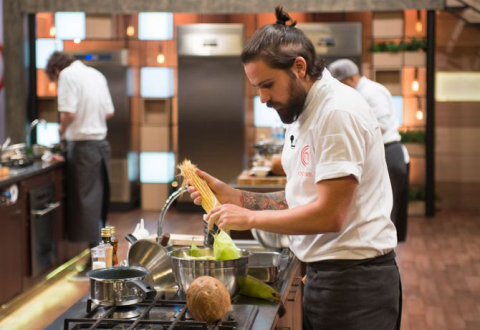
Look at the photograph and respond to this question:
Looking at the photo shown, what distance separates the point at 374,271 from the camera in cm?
231

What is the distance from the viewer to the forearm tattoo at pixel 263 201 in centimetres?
265

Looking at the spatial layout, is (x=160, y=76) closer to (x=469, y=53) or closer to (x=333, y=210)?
(x=469, y=53)

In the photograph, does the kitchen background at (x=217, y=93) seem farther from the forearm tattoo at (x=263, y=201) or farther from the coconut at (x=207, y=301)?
the coconut at (x=207, y=301)

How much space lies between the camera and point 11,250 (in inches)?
211

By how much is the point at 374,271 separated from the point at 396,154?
4.30 meters

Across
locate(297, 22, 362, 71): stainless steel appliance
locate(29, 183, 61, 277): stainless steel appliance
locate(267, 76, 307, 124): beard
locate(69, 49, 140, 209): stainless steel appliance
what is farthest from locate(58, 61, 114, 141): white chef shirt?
locate(267, 76, 307, 124): beard

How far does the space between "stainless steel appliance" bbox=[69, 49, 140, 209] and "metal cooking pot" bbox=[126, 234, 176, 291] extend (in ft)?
22.5

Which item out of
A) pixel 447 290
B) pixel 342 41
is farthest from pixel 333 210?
pixel 342 41

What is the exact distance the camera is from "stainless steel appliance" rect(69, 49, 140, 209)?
9352 mm

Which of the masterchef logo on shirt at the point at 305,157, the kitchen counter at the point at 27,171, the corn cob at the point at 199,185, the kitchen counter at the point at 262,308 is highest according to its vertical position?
the masterchef logo on shirt at the point at 305,157

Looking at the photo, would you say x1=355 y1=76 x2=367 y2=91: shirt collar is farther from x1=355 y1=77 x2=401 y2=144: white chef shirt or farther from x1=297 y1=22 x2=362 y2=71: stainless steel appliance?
x1=297 y1=22 x2=362 y2=71: stainless steel appliance

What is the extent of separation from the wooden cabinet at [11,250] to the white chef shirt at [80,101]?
48.7 inches

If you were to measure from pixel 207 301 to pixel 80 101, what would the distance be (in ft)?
15.7

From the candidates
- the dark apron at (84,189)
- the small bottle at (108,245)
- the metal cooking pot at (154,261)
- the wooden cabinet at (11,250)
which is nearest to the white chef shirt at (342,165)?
the metal cooking pot at (154,261)
